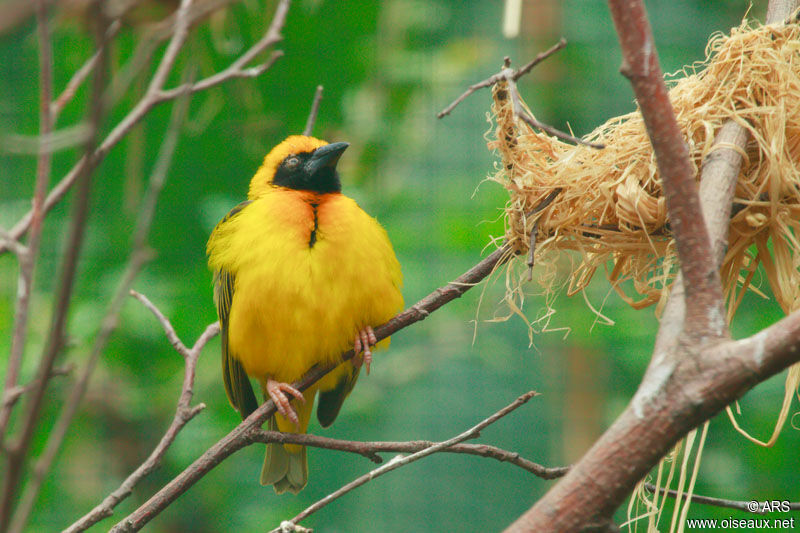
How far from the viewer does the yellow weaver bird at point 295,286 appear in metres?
2.01

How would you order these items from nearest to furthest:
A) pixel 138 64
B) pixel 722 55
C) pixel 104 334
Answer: pixel 104 334, pixel 138 64, pixel 722 55

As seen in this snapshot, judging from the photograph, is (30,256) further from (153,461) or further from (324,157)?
(324,157)

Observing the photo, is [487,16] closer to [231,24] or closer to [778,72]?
[231,24]

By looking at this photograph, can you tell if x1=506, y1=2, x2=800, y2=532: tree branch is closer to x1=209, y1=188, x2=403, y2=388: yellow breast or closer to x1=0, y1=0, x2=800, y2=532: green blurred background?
x1=209, y1=188, x2=403, y2=388: yellow breast

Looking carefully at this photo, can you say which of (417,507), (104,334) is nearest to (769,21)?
(104,334)

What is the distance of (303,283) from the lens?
6.55ft

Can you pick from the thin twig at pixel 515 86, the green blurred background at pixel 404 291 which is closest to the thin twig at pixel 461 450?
the thin twig at pixel 515 86

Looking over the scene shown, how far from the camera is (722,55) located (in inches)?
59.3

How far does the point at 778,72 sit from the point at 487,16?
9.39 ft

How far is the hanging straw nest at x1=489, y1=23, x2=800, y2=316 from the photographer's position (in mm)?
1391

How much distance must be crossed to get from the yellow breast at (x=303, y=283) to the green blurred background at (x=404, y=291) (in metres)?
1.28

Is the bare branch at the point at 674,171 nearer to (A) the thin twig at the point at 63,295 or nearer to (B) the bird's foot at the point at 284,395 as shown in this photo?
(A) the thin twig at the point at 63,295

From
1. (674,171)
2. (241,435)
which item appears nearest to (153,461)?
(241,435)

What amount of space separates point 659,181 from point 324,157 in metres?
1.20
